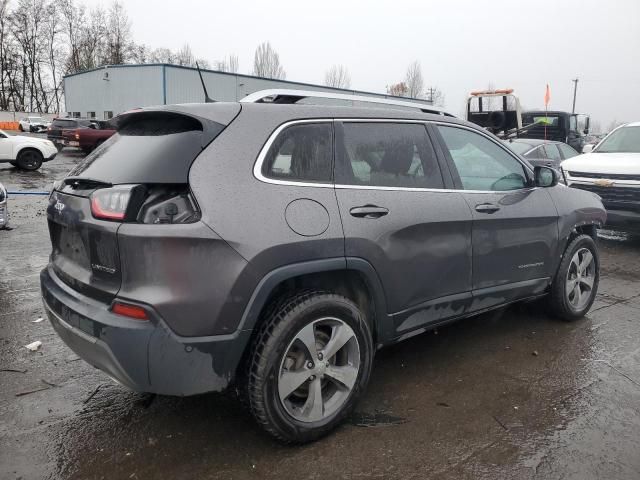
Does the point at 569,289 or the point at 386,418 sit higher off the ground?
the point at 569,289

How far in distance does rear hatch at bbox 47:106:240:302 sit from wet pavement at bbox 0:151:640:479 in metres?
0.86

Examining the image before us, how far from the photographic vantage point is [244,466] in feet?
8.29

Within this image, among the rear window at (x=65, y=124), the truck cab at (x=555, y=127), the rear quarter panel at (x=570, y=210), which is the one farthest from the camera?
the rear window at (x=65, y=124)

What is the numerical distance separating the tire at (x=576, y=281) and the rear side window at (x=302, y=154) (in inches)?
102

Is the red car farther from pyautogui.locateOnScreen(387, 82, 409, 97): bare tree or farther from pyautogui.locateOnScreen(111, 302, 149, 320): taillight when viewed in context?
pyautogui.locateOnScreen(387, 82, 409, 97): bare tree

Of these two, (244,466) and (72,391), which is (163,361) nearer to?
(244,466)

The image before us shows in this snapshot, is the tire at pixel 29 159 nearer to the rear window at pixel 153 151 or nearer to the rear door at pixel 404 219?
the rear window at pixel 153 151

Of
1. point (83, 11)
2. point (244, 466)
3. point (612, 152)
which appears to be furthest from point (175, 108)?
point (83, 11)

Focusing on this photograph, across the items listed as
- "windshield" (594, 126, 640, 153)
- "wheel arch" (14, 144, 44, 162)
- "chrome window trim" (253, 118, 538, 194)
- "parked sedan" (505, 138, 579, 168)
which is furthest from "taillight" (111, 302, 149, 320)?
"wheel arch" (14, 144, 44, 162)

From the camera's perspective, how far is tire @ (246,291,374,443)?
97.7 inches

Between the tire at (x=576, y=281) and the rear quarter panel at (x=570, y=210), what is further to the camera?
the tire at (x=576, y=281)

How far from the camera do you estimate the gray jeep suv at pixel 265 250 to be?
2281 millimetres

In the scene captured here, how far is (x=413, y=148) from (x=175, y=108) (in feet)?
4.97

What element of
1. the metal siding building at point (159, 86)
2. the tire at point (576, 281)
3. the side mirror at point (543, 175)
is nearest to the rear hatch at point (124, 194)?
the side mirror at point (543, 175)
